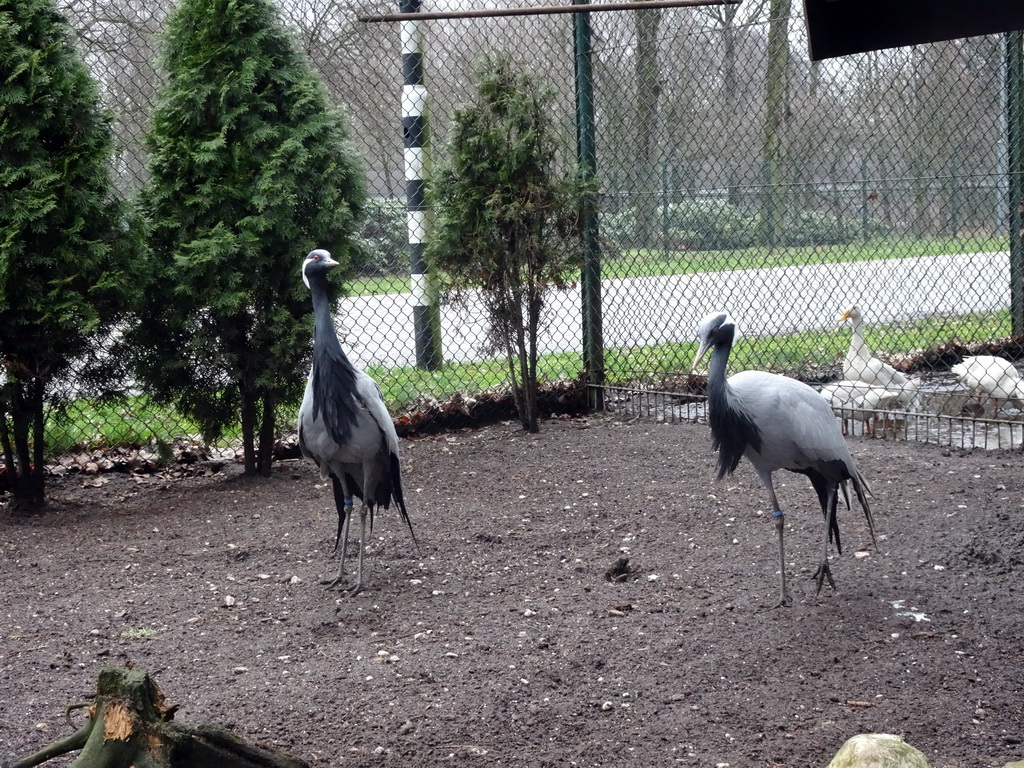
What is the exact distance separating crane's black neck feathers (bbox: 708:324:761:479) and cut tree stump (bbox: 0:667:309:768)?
226 cm

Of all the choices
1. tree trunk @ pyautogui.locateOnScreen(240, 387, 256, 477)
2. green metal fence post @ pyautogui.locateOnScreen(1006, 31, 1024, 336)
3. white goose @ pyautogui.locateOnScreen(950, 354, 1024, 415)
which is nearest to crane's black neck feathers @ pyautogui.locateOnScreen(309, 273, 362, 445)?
tree trunk @ pyautogui.locateOnScreen(240, 387, 256, 477)

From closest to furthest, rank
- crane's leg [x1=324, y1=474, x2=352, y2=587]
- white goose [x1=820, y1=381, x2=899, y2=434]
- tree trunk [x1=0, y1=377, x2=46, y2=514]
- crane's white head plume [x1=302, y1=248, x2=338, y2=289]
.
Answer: crane's leg [x1=324, y1=474, x2=352, y2=587]
crane's white head plume [x1=302, y1=248, x2=338, y2=289]
tree trunk [x1=0, y1=377, x2=46, y2=514]
white goose [x1=820, y1=381, x2=899, y2=434]

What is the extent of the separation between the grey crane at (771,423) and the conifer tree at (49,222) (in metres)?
3.07

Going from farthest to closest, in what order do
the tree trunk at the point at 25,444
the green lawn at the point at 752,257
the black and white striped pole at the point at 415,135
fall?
the green lawn at the point at 752,257
the black and white striped pole at the point at 415,135
the tree trunk at the point at 25,444

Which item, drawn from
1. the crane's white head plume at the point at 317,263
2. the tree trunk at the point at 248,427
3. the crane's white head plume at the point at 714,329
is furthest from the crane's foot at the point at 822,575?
the tree trunk at the point at 248,427

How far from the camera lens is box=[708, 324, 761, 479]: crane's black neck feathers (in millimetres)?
3967

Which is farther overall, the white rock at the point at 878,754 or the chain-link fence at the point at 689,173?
the chain-link fence at the point at 689,173

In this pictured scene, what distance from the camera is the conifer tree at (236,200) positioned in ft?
18.8

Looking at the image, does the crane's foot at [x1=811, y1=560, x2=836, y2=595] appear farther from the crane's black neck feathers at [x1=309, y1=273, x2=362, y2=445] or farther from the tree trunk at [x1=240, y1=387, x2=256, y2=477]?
the tree trunk at [x1=240, y1=387, x2=256, y2=477]

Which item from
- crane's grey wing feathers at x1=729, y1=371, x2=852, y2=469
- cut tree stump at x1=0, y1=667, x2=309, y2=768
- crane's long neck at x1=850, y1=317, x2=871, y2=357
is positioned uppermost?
crane's long neck at x1=850, y1=317, x2=871, y2=357

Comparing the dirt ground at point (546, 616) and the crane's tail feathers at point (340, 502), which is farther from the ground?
the crane's tail feathers at point (340, 502)

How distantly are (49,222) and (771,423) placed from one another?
11.8 ft

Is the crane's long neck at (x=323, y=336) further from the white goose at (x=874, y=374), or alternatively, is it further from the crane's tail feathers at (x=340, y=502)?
the white goose at (x=874, y=374)

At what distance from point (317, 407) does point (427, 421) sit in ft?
9.69
